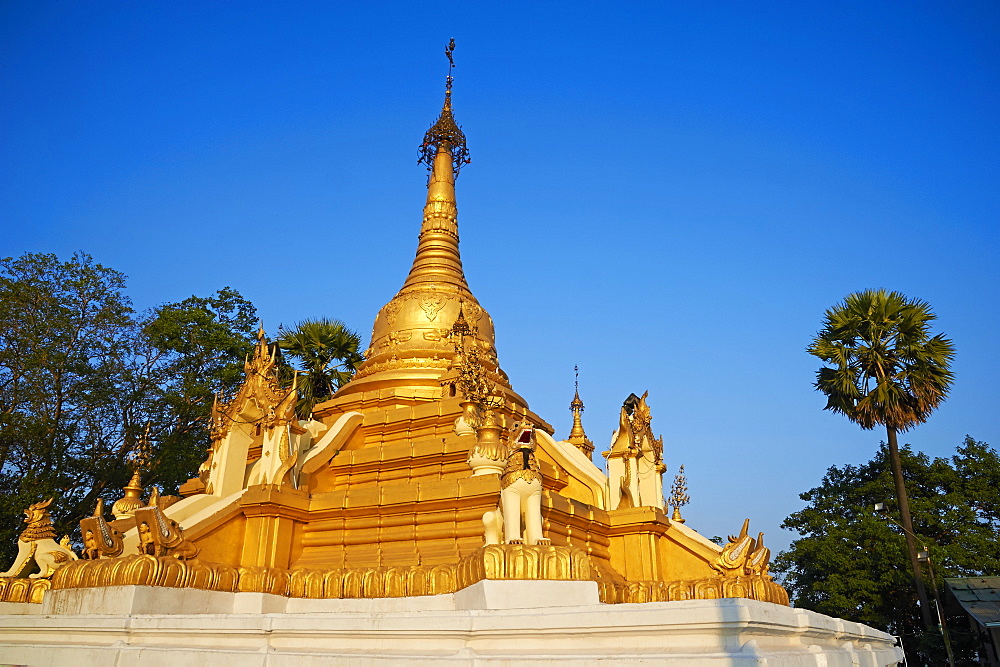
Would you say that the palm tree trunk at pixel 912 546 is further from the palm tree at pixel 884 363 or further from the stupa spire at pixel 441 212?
the stupa spire at pixel 441 212

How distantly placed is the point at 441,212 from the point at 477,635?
19.5 m

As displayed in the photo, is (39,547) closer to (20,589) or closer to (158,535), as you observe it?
(20,589)

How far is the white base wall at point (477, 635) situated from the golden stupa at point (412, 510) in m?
1.13

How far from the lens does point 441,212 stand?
2442 centimetres

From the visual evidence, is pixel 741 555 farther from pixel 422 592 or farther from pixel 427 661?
pixel 427 661

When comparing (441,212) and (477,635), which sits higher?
(441,212)

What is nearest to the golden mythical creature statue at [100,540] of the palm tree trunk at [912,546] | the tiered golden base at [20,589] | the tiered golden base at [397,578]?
the tiered golden base at [397,578]

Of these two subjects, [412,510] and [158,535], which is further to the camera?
[412,510]

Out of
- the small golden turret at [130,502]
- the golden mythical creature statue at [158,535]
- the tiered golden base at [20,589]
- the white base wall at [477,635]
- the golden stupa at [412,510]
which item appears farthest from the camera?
the small golden turret at [130,502]

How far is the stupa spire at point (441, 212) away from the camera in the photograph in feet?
74.5

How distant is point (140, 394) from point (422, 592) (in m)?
15.0

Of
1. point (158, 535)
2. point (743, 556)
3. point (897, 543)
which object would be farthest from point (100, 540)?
point (897, 543)

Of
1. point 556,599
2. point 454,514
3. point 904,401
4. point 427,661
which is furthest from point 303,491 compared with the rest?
point 904,401

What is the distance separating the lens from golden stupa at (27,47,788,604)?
1042 centimetres
